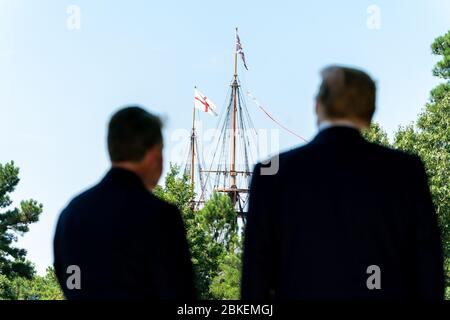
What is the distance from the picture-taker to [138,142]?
4.60m

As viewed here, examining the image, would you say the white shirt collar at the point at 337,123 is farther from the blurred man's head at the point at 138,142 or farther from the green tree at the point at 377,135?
the green tree at the point at 377,135

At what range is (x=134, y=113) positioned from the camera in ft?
15.3

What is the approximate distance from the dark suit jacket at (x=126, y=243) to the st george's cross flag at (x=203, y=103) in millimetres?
92896

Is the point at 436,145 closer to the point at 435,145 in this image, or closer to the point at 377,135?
the point at 435,145

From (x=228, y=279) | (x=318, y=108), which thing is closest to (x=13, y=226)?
(x=228, y=279)

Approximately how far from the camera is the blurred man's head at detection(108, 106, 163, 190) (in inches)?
181

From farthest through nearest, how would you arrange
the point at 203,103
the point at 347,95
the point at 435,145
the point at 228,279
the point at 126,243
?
the point at 203,103 → the point at 228,279 → the point at 435,145 → the point at 347,95 → the point at 126,243

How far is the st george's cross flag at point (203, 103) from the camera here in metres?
98.2

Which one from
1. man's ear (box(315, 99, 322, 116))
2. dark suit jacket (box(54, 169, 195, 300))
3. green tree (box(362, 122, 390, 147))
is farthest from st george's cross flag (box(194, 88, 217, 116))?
dark suit jacket (box(54, 169, 195, 300))

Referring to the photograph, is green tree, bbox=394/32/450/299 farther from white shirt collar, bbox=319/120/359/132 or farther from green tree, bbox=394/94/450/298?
white shirt collar, bbox=319/120/359/132

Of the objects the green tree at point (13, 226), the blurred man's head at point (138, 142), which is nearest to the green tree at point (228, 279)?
the green tree at point (13, 226)

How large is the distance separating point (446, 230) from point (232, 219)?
2097 cm

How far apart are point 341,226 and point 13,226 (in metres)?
63.7
